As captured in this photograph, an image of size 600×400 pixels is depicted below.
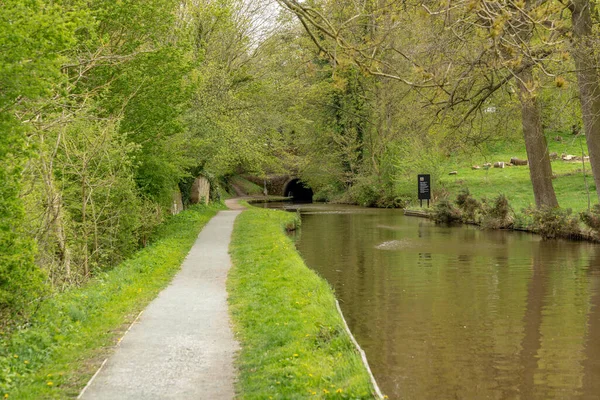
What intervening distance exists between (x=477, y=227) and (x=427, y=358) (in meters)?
22.2

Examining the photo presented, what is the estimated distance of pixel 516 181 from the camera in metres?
44.1

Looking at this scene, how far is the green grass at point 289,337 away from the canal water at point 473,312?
0.84 meters

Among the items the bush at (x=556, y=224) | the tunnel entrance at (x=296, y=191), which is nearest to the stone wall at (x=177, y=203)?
the bush at (x=556, y=224)

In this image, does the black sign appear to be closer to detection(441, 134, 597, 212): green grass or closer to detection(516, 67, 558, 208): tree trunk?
detection(441, 134, 597, 212): green grass

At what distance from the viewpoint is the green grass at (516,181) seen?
35.0 m

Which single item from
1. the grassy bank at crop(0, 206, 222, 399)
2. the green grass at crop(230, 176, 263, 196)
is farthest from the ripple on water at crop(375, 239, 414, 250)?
the green grass at crop(230, 176, 263, 196)

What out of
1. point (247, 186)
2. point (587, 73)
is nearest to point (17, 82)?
point (587, 73)

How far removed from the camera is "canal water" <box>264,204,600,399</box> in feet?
31.9

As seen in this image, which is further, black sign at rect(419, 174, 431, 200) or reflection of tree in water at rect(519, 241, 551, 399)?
black sign at rect(419, 174, 431, 200)

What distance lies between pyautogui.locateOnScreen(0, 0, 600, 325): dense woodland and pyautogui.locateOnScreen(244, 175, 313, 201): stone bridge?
18861 millimetres

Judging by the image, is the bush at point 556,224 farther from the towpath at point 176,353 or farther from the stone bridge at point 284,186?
the stone bridge at point 284,186

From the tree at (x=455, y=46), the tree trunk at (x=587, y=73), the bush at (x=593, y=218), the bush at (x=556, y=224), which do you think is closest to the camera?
the tree at (x=455, y=46)

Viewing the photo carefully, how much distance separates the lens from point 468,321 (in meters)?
13.2

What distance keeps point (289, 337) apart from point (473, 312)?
5155 millimetres
